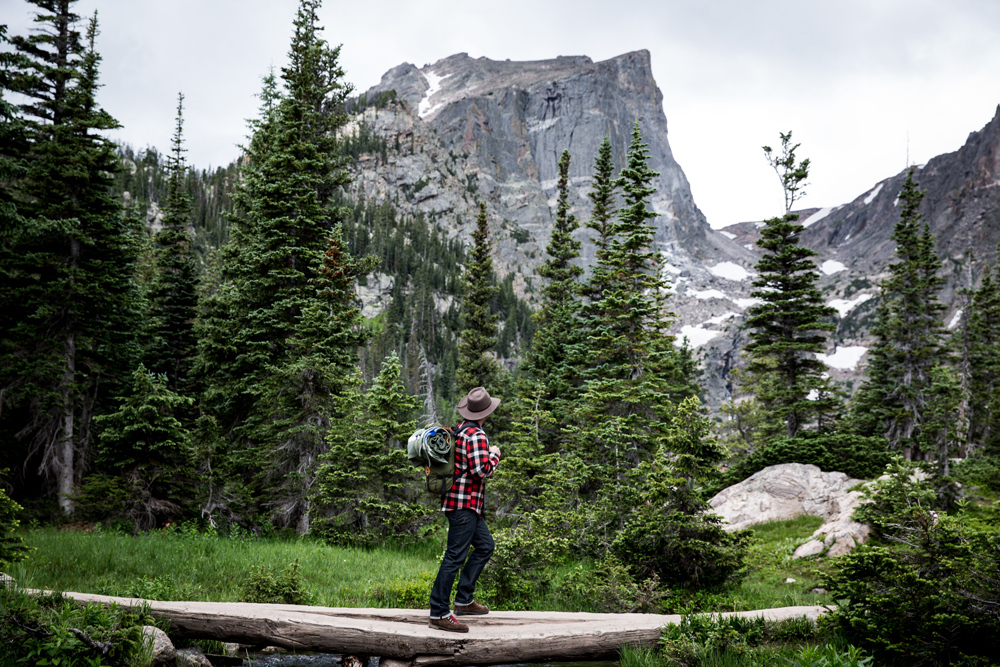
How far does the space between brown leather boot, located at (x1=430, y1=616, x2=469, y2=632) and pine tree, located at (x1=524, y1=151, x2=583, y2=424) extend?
17792mm

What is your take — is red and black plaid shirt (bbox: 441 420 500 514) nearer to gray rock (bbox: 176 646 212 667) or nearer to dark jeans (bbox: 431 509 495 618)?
dark jeans (bbox: 431 509 495 618)

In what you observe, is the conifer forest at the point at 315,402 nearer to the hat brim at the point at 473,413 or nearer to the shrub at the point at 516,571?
the shrub at the point at 516,571

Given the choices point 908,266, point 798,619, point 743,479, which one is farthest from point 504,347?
point 798,619

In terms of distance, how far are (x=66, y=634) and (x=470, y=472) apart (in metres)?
4.04

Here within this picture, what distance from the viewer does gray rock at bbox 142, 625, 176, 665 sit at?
5.38 m

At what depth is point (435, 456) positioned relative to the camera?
20.5 ft

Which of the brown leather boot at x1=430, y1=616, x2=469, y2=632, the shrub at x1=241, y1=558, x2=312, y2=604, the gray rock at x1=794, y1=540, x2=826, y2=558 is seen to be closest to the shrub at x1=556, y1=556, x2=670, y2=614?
the brown leather boot at x1=430, y1=616, x2=469, y2=632

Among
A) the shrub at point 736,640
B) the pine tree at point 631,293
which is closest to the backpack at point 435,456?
the shrub at point 736,640

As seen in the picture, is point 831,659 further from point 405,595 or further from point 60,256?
point 60,256

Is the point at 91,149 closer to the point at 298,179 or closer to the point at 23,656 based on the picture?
the point at 298,179

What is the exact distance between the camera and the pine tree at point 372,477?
14852 millimetres

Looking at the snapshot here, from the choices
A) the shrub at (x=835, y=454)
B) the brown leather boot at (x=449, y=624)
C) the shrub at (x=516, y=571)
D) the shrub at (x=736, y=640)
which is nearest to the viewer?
the shrub at (x=736, y=640)

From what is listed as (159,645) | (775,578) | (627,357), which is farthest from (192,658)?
(627,357)

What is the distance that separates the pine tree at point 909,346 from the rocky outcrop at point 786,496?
59.3 feet
